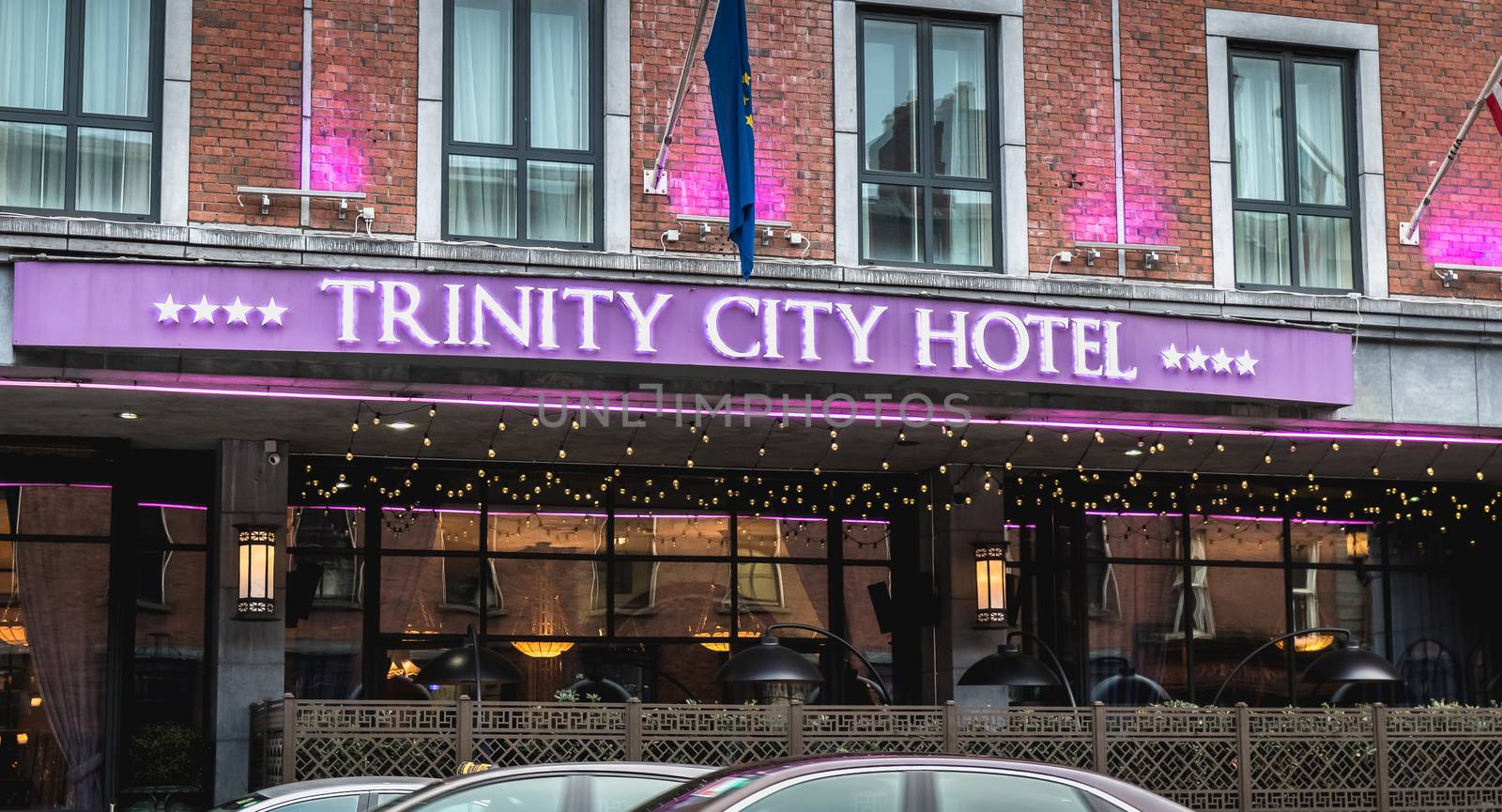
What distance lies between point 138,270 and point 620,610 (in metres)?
7.05

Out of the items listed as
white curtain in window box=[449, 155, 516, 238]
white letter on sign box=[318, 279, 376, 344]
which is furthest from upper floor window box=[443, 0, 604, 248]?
white letter on sign box=[318, 279, 376, 344]

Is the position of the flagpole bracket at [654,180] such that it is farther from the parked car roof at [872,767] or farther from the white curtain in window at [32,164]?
the parked car roof at [872,767]

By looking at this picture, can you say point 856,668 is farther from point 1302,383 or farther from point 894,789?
point 894,789

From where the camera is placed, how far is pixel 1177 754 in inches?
618

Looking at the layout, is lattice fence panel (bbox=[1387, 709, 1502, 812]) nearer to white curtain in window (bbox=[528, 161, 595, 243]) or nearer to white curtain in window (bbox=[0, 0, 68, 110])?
white curtain in window (bbox=[528, 161, 595, 243])

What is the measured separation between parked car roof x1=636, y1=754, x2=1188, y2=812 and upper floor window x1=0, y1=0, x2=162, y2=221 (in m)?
9.05

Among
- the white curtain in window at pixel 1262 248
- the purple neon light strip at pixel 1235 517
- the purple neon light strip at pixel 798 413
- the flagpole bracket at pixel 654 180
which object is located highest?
the flagpole bracket at pixel 654 180

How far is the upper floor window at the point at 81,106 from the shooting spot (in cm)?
1553

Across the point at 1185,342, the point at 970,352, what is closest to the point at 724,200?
the point at 970,352

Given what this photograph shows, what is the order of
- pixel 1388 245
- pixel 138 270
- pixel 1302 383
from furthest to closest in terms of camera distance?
1. pixel 1388 245
2. pixel 1302 383
3. pixel 138 270

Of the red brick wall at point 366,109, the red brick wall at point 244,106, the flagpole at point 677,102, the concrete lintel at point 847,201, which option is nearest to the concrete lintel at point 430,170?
the red brick wall at point 366,109

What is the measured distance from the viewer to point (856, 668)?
20.0m

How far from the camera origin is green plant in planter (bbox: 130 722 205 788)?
17.5 metres

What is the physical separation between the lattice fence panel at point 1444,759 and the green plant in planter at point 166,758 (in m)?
10.9
